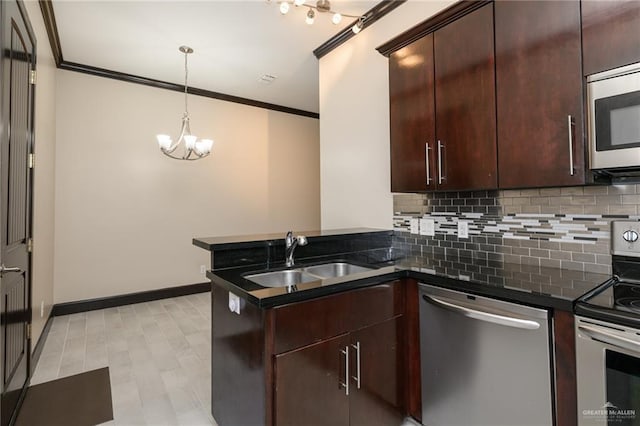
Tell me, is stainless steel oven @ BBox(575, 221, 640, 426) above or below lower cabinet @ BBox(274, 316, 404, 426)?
above

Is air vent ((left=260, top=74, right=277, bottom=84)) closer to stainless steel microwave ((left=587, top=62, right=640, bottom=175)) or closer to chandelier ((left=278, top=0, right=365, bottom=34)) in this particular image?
chandelier ((left=278, top=0, right=365, bottom=34))

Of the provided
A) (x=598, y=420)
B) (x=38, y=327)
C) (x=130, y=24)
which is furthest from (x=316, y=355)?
(x=130, y=24)

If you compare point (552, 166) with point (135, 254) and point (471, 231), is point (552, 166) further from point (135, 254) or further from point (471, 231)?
point (135, 254)

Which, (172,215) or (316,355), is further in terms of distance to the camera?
(172,215)

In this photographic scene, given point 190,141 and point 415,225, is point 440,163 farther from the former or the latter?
point 190,141

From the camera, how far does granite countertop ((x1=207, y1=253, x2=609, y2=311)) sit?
1379 millimetres

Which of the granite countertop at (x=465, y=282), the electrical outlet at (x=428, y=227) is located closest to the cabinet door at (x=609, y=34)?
the granite countertop at (x=465, y=282)

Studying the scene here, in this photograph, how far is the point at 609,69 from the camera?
1.40 m

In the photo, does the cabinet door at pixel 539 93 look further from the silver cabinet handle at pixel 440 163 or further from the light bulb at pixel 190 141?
the light bulb at pixel 190 141

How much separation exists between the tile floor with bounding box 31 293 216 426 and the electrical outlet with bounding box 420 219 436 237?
1881 millimetres

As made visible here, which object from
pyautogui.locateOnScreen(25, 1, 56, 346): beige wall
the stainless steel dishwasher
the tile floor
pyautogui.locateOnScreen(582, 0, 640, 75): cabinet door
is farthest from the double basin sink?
pyautogui.locateOnScreen(25, 1, 56, 346): beige wall

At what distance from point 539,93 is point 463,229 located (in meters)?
0.95

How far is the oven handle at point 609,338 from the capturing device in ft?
3.60

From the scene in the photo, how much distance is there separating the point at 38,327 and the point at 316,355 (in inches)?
114
